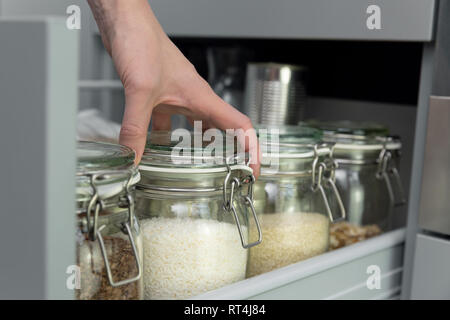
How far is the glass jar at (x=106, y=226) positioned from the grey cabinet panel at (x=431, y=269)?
40cm

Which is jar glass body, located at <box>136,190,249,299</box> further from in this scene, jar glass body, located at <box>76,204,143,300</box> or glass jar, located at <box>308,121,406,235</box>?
glass jar, located at <box>308,121,406,235</box>

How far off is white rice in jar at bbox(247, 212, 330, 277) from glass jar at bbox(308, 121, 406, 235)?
16 cm

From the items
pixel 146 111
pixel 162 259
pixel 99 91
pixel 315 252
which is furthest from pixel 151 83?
pixel 99 91

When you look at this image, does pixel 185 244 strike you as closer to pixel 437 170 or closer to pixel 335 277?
pixel 335 277

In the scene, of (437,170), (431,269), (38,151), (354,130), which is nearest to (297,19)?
(354,130)

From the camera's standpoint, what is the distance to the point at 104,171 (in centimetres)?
45

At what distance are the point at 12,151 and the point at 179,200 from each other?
0.23 meters

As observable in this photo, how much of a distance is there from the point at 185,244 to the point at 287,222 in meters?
0.17

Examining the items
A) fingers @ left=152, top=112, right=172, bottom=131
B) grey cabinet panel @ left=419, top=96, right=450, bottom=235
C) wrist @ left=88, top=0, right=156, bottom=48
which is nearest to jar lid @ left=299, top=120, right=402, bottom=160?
grey cabinet panel @ left=419, top=96, right=450, bottom=235

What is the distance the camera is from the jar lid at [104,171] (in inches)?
17.2

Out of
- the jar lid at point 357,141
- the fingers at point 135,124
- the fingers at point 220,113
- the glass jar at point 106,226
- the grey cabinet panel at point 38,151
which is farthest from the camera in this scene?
the jar lid at point 357,141

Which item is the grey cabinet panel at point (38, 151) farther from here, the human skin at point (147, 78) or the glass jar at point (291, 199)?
the glass jar at point (291, 199)

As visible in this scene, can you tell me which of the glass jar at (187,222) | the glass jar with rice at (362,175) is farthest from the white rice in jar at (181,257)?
the glass jar with rice at (362,175)

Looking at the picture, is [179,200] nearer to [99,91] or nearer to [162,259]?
[162,259]
